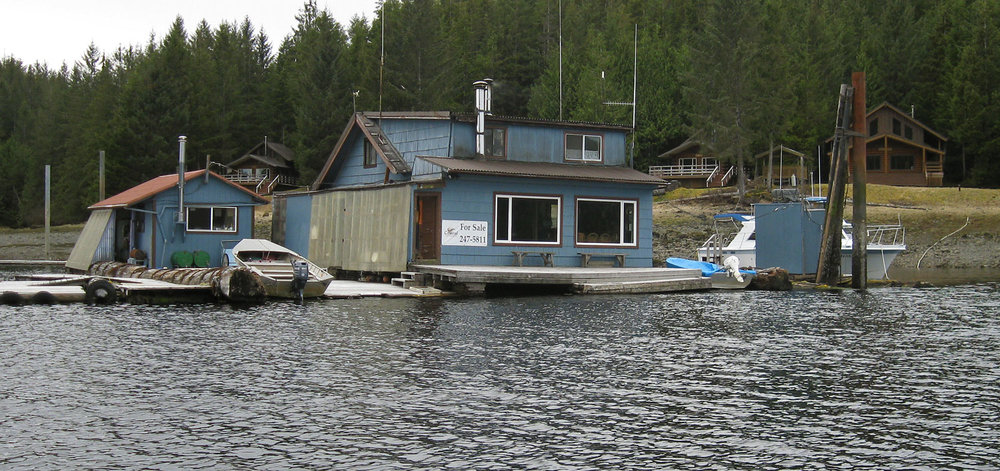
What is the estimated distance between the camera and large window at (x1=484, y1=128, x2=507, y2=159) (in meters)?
30.8

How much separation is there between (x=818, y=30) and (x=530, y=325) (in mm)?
58633

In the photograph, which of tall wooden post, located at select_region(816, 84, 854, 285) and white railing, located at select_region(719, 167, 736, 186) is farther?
white railing, located at select_region(719, 167, 736, 186)

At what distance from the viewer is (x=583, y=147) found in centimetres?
3212

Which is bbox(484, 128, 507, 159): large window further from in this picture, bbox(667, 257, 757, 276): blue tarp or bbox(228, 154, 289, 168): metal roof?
bbox(228, 154, 289, 168): metal roof

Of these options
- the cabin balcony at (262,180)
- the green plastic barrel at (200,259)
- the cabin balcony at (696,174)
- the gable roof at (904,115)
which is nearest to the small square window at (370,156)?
the green plastic barrel at (200,259)

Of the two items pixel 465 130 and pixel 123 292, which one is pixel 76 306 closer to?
pixel 123 292

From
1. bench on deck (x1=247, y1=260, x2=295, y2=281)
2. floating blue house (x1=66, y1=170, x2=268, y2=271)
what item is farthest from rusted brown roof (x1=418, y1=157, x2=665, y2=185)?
floating blue house (x1=66, y1=170, x2=268, y2=271)

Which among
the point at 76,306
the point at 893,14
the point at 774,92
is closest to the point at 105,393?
the point at 76,306

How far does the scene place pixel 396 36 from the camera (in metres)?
71.0

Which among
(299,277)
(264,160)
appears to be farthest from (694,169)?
(299,277)

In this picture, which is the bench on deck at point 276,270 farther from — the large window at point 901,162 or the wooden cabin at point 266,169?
the large window at point 901,162

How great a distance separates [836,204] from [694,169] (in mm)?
42782

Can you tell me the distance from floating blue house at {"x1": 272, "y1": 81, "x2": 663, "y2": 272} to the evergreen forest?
23854 mm

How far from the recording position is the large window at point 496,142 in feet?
101
